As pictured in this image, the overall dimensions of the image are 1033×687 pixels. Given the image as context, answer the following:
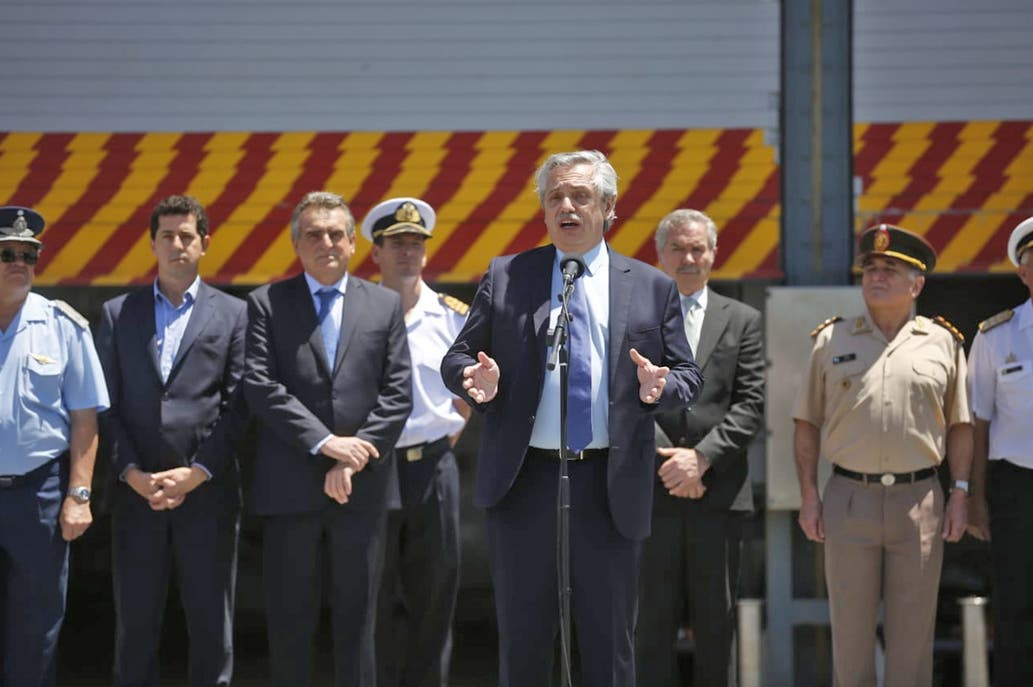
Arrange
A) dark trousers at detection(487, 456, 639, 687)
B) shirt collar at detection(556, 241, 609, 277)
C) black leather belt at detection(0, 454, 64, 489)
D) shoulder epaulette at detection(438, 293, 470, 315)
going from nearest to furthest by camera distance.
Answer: dark trousers at detection(487, 456, 639, 687)
shirt collar at detection(556, 241, 609, 277)
black leather belt at detection(0, 454, 64, 489)
shoulder epaulette at detection(438, 293, 470, 315)

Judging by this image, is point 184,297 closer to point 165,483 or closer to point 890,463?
point 165,483

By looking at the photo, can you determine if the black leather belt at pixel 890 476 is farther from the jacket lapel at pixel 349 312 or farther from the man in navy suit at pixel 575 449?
the jacket lapel at pixel 349 312

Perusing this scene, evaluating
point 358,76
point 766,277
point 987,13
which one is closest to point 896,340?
point 766,277

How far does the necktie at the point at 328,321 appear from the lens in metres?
4.77

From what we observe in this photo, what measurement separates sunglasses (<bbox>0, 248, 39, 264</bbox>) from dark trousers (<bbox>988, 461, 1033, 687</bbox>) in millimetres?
3530

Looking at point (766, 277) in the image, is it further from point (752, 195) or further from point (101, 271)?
point (101, 271)

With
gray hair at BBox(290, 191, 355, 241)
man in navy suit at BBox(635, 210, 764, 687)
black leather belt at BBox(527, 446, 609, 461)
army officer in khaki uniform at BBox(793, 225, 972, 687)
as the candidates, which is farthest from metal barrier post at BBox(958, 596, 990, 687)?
gray hair at BBox(290, 191, 355, 241)

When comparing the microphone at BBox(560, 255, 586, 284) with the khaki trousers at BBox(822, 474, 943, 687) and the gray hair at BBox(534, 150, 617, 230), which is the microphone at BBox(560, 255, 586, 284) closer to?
the gray hair at BBox(534, 150, 617, 230)

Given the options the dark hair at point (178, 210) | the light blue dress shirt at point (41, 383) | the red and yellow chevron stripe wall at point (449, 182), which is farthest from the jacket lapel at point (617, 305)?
the light blue dress shirt at point (41, 383)

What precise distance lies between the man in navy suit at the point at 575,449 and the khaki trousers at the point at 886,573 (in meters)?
1.27

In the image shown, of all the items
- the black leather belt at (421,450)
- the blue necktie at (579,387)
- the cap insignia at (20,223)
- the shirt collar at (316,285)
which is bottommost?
the black leather belt at (421,450)

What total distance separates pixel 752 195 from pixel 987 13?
1228 mm

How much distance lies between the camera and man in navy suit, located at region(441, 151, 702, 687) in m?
3.79

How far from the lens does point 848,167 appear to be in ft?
18.2
